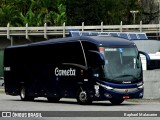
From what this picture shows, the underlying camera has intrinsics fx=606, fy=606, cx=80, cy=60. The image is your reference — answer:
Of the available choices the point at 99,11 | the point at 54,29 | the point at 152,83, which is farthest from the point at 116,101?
the point at 99,11

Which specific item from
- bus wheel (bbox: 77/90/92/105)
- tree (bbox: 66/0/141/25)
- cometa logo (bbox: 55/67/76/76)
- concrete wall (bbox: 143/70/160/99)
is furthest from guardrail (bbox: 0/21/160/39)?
bus wheel (bbox: 77/90/92/105)

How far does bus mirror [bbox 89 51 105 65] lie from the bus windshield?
274mm

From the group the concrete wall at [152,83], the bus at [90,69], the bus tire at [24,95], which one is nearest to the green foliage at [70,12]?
the concrete wall at [152,83]

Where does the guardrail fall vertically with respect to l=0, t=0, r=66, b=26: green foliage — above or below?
below

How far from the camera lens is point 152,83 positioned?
35.8m

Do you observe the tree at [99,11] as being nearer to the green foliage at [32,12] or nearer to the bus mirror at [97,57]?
the green foliage at [32,12]

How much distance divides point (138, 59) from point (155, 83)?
23.7 ft

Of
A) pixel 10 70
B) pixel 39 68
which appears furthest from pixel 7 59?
pixel 39 68

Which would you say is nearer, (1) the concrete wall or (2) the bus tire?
(2) the bus tire

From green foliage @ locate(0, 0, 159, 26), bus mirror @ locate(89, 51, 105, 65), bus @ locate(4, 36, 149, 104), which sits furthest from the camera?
green foliage @ locate(0, 0, 159, 26)

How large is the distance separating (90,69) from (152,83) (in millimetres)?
8639

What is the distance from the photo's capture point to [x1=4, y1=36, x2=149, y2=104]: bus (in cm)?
2788

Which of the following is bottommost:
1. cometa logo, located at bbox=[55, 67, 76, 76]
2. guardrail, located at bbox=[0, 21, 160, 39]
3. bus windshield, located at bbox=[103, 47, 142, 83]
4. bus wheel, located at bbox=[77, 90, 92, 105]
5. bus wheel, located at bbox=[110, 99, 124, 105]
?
guardrail, located at bbox=[0, 21, 160, 39]

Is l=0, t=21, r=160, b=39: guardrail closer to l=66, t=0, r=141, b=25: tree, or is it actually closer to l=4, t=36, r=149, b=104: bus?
l=66, t=0, r=141, b=25: tree
